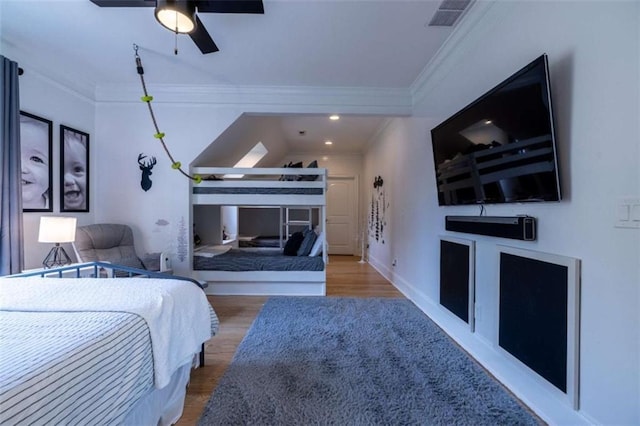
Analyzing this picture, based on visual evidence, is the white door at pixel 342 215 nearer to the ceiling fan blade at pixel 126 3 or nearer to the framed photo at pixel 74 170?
the framed photo at pixel 74 170

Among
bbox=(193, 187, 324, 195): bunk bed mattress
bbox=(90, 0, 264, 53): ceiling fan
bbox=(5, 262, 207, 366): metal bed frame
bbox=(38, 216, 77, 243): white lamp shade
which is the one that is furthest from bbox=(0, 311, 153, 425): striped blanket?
bbox=(193, 187, 324, 195): bunk bed mattress

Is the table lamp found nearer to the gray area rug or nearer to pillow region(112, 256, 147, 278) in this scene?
pillow region(112, 256, 147, 278)

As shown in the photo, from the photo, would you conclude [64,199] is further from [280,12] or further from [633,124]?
[633,124]

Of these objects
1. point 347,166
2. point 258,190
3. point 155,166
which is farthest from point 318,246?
point 347,166

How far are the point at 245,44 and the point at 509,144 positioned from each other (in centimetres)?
225

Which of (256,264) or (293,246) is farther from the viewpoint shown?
(293,246)

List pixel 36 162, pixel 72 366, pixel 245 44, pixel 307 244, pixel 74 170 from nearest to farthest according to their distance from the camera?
pixel 72 366
pixel 245 44
pixel 36 162
pixel 74 170
pixel 307 244

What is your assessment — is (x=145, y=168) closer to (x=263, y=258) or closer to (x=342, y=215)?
(x=263, y=258)

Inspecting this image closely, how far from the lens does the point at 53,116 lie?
2848 mm

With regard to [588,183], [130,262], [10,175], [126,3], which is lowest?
[130,262]

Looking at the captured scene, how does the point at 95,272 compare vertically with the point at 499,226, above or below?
below

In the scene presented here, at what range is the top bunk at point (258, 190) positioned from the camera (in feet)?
11.9

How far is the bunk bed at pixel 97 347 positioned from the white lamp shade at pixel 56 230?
990 millimetres

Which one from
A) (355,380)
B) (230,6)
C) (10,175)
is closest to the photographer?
(230,6)
